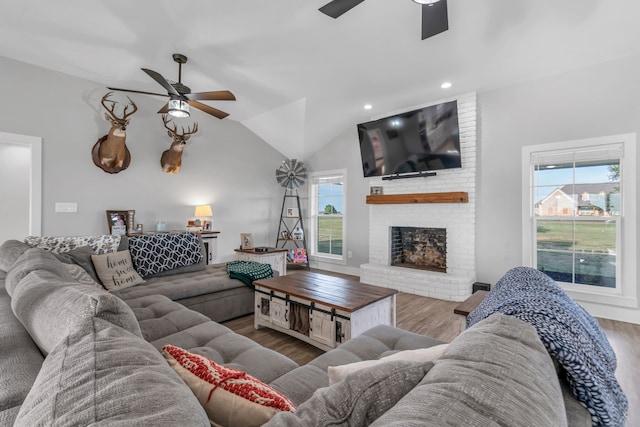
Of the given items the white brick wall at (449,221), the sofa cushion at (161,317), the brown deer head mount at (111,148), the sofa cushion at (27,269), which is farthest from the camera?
the white brick wall at (449,221)

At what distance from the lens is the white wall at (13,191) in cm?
462

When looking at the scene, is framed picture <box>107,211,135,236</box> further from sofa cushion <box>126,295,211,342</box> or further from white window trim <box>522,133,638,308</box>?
white window trim <box>522,133,638,308</box>

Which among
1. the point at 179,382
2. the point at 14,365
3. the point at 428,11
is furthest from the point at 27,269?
the point at 428,11

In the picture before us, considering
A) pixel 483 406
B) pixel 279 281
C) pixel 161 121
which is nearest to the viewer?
pixel 483 406

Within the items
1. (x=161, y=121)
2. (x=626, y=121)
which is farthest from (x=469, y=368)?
(x=161, y=121)

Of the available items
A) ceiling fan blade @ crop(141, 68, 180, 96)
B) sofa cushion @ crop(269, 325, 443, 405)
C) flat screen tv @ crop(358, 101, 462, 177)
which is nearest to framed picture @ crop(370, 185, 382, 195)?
flat screen tv @ crop(358, 101, 462, 177)

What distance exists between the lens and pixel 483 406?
488 mm

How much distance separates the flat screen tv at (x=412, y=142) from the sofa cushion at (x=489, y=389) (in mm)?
3806

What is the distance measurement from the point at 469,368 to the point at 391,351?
1008 millimetres

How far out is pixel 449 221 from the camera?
14.0 feet

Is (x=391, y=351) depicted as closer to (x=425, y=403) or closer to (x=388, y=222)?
(x=425, y=403)

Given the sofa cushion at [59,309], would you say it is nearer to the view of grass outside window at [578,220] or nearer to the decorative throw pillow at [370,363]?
the decorative throw pillow at [370,363]

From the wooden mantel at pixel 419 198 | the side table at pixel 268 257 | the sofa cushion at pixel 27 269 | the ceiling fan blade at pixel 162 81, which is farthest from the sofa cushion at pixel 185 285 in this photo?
the wooden mantel at pixel 419 198

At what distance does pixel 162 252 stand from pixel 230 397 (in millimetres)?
2880
